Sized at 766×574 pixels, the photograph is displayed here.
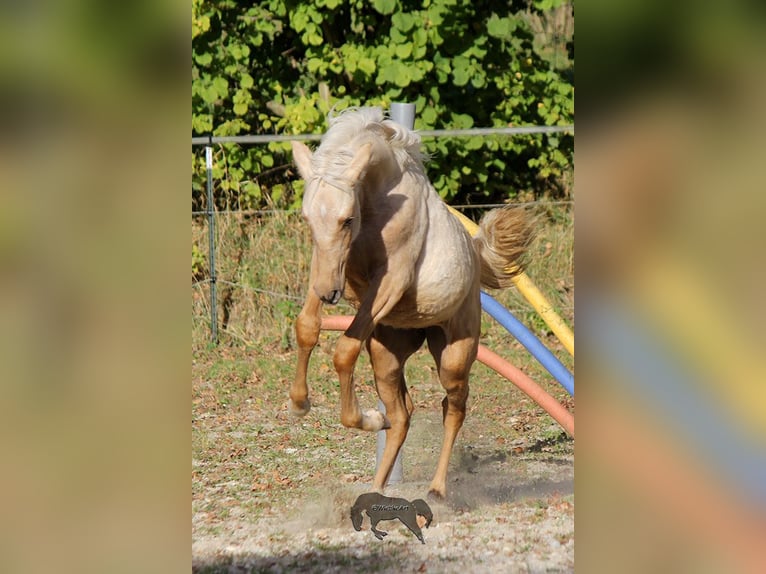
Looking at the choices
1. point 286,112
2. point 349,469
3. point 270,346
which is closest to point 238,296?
point 270,346

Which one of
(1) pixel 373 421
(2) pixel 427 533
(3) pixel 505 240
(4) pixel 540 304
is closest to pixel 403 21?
(4) pixel 540 304

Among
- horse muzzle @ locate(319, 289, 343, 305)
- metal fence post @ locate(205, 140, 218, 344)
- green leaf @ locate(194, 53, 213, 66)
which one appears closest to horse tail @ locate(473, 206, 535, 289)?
horse muzzle @ locate(319, 289, 343, 305)

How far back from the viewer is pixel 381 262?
377 cm

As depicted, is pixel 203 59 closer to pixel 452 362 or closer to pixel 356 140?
pixel 452 362

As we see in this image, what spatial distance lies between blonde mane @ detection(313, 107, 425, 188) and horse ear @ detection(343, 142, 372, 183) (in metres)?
0.03

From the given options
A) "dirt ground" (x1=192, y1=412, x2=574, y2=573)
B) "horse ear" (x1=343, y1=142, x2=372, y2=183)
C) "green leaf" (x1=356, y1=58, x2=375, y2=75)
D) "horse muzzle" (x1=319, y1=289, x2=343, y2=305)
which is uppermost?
"horse ear" (x1=343, y1=142, x2=372, y2=183)

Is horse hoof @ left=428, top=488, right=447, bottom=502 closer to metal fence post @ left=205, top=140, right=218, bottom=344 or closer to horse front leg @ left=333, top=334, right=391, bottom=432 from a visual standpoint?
horse front leg @ left=333, top=334, right=391, bottom=432

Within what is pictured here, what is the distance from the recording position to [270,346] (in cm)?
955

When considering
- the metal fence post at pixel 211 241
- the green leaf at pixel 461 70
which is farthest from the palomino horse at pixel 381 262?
the green leaf at pixel 461 70

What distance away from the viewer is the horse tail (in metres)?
4.75

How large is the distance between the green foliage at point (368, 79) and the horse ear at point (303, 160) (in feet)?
18.7
